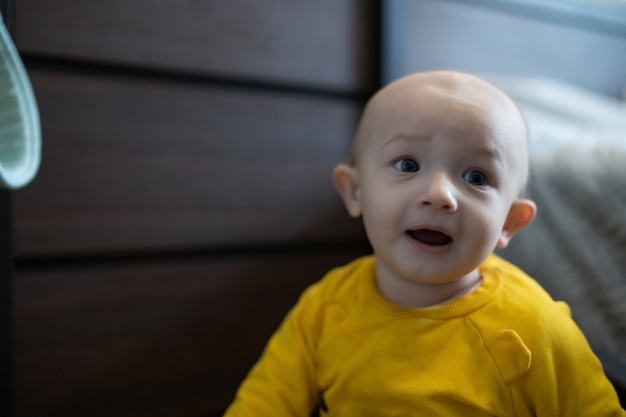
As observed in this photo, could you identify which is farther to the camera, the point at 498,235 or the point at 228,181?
the point at 228,181

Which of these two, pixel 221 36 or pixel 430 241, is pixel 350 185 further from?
pixel 221 36

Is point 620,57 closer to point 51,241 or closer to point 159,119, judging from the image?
point 159,119

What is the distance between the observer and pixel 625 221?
0.82 meters

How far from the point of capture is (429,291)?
644mm

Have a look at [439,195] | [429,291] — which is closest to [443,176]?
[439,195]

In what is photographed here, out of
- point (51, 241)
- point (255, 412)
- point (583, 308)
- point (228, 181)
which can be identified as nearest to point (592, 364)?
point (583, 308)

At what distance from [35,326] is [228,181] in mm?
456

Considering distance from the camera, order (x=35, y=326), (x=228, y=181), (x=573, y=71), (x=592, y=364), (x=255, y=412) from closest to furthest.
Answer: (x=592, y=364), (x=255, y=412), (x=35, y=326), (x=228, y=181), (x=573, y=71)

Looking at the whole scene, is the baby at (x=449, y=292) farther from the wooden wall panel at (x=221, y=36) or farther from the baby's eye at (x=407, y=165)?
the wooden wall panel at (x=221, y=36)

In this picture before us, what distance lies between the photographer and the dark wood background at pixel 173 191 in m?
0.99

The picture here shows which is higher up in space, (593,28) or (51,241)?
(593,28)

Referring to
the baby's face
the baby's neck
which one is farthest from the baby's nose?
the baby's neck

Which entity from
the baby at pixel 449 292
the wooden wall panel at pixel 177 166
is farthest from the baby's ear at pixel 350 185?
the wooden wall panel at pixel 177 166

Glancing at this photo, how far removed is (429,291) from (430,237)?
0.24 feet
